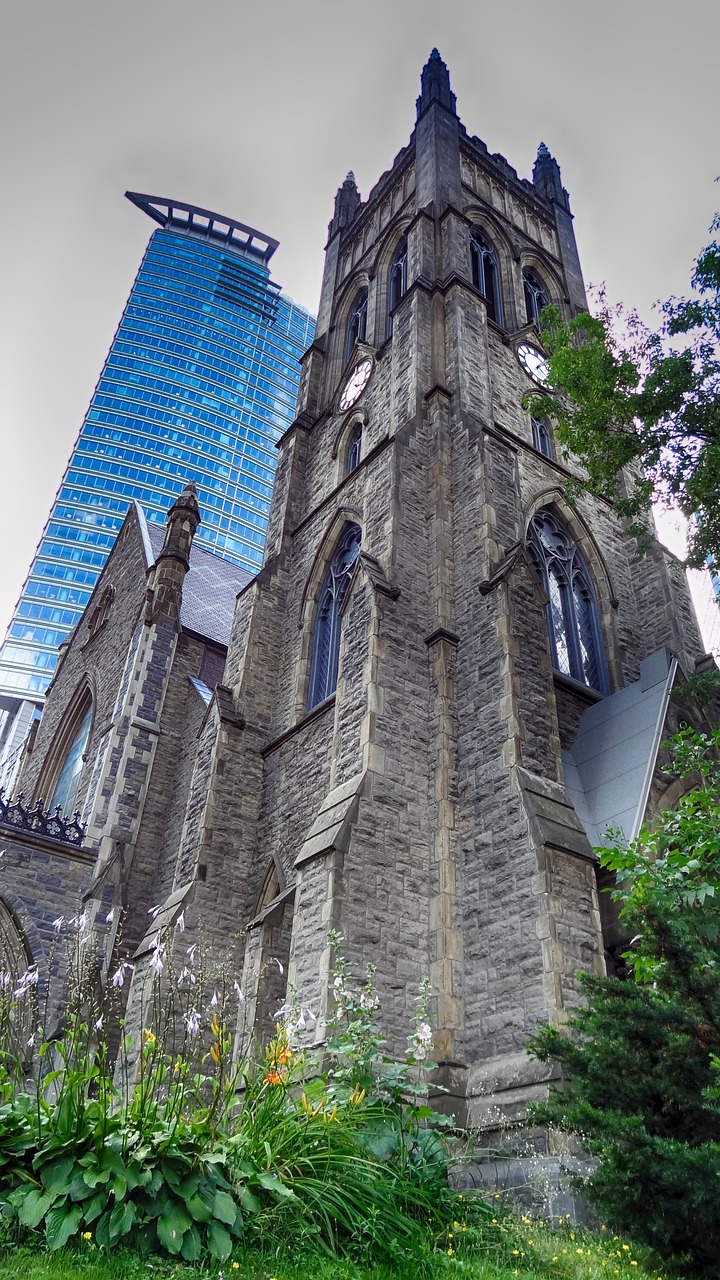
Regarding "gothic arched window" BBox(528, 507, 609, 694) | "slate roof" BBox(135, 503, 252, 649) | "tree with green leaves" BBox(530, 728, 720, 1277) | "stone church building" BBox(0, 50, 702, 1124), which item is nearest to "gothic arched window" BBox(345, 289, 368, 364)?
"stone church building" BBox(0, 50, 702, 1124)

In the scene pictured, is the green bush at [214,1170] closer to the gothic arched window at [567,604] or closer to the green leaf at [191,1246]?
the green leaf at [191,1246]

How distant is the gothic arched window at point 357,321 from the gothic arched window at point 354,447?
4.42 meters

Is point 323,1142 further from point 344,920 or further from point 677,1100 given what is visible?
point 344,920

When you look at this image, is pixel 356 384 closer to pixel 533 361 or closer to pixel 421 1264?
pixel 533 361

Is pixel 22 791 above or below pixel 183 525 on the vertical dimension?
below

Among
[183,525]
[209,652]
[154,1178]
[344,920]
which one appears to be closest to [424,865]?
[344,920]

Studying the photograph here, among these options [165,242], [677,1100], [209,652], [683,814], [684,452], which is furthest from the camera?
[165,242]

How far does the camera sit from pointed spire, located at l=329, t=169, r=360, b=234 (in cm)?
2833

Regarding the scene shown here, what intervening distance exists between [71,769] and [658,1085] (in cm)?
2038

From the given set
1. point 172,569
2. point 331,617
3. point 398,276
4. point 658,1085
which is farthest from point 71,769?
point 658,1085

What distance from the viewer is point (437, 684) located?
12.3m

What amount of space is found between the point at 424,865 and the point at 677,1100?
17.9 feet

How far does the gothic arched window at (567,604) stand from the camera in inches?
622

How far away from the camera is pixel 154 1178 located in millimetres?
4938
